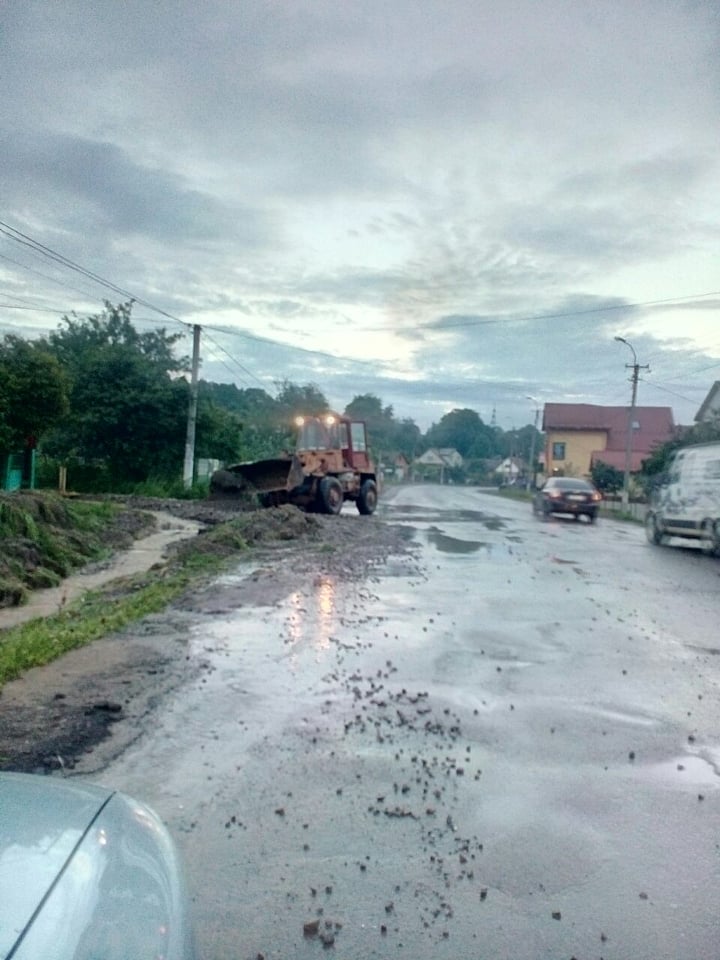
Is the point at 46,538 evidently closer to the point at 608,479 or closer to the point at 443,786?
the point at 443,786

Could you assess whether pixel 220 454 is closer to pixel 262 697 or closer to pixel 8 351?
pixel 8 351

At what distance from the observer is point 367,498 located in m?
29.9

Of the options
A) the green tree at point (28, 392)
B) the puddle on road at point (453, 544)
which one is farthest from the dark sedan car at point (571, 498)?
the green tree at point (28, 392)

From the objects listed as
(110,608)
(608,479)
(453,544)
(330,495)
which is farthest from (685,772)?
(608,479)

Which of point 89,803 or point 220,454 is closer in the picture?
point 89,803

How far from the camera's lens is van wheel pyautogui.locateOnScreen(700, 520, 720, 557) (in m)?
19.9

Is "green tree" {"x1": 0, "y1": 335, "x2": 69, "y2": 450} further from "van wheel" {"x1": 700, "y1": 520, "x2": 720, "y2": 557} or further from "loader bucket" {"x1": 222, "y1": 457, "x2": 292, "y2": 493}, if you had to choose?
"van wheel" {"x1": 700, "y1": 520, "x2": 720, "y2": 557}

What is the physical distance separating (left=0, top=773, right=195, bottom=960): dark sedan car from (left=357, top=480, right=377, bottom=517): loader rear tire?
26.7 m

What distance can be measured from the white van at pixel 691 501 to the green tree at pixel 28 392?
1694 cm

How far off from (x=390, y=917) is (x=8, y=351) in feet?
81.5

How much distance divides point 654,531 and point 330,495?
9.26 meters

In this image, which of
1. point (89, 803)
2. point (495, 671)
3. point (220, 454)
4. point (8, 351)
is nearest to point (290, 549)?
point (495, 671)

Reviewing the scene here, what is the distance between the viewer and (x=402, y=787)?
5125 mm

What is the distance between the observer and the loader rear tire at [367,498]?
97.2 ft
